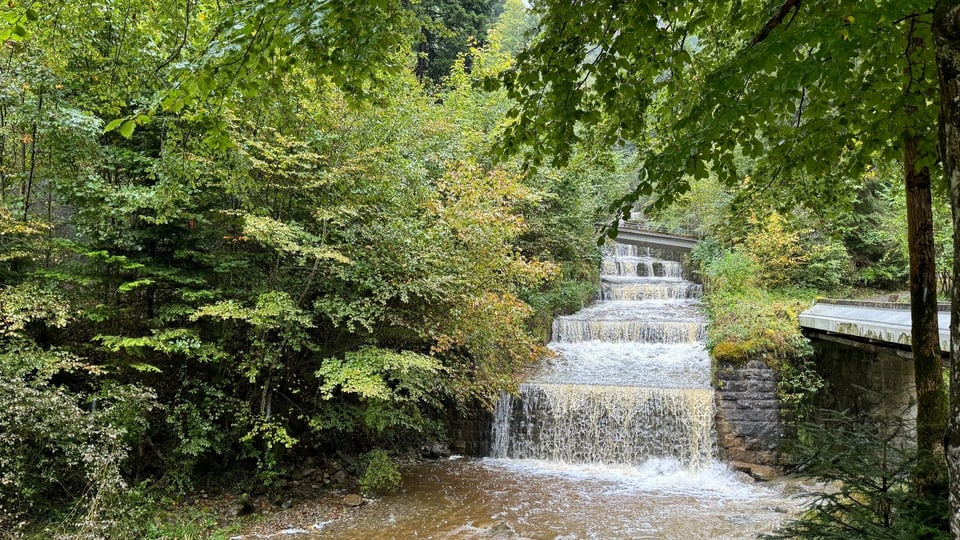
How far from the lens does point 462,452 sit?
988cm

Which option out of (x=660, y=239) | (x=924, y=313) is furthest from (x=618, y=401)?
(x=660, y=239)

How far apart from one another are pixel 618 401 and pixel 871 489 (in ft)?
21.1

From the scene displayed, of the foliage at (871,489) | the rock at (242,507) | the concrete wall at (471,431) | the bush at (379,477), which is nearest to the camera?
the foliage at (871,489)

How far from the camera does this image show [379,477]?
24.5ft

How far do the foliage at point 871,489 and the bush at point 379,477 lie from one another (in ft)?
18.1

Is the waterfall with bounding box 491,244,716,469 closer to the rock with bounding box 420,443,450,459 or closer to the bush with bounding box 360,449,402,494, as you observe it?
the rock with bounding box 420,443,450,459

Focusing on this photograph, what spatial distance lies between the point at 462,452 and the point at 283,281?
16.1ft

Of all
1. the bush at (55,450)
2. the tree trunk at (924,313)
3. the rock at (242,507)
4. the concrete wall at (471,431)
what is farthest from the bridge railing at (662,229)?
the bush at (55,450)

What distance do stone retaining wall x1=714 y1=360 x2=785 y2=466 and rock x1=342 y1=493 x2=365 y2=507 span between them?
5.85 metres

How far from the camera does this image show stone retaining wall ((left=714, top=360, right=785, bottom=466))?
28.0 ft

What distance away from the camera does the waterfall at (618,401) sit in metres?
8.98

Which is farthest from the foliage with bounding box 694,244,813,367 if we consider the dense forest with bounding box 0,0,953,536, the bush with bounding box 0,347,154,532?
the bush with bounding box 0,347,154,532

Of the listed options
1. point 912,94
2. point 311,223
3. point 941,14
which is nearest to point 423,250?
point 311,223

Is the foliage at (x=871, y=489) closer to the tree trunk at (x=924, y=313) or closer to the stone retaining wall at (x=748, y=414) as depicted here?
the tree trunk at (x=924, y=313)
